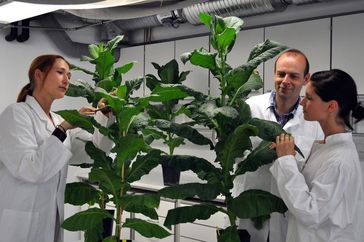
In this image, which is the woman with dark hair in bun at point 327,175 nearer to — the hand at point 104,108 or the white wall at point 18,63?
the hand at point 104,108

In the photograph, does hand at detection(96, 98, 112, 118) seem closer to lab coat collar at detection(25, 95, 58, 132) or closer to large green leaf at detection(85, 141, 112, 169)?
large green leaf at detection(85, 141, 112, 169)

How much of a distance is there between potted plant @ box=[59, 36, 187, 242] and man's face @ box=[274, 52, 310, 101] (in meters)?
0.59

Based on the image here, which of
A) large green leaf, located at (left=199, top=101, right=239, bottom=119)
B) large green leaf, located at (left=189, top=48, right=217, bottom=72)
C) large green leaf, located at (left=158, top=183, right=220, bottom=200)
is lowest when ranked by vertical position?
large green leaf, located at (left=158, top=183, right=220, bottom=200)

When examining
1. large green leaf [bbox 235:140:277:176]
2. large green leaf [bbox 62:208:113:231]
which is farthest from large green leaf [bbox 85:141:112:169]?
large green leaf [bbox 235:140:277:176]

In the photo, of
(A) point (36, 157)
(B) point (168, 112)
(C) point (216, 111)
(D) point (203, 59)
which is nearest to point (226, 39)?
(D) point (203, 59)

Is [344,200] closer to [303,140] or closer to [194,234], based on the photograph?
[303,140]

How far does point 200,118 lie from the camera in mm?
2049

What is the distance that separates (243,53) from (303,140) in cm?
187

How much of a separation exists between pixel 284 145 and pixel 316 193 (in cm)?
24

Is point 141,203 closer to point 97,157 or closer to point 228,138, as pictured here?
point 97,157

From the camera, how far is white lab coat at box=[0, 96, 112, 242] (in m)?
2.16

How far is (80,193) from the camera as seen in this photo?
2297mm

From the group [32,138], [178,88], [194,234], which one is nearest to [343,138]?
[178,88]

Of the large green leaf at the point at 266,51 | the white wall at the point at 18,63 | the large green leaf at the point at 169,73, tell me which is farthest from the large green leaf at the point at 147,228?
the white wall at the point at 18,63
